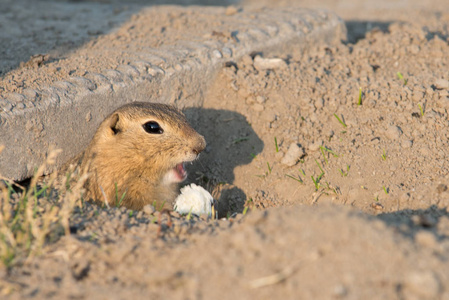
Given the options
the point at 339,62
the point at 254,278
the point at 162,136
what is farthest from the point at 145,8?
the point at 254,278

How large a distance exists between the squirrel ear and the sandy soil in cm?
89

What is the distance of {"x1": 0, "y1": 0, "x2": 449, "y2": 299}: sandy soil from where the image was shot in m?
2.25

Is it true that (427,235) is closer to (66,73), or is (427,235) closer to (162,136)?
(162,136)

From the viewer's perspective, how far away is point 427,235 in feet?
8.02

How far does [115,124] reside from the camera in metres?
4.15

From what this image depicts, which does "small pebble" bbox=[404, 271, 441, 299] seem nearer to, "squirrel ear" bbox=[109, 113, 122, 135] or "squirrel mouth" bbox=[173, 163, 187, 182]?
"squirrel mouth" bbox=[173, 163, 187, 182]

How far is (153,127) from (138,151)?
0.23m

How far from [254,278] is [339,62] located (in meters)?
3.88

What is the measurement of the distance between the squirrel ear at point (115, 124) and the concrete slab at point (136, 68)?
46cm

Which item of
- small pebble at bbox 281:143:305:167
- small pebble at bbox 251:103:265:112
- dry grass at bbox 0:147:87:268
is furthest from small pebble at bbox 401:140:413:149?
dry grass at bbox 0:147:87:268

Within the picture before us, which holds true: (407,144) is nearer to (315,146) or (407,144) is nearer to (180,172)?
(315,146)

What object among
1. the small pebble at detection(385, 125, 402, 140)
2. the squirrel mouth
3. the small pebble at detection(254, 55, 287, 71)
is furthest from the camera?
the small pebble at detection(254, 55, 287, 71)

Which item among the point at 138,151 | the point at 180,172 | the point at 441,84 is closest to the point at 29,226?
the point at 138,151

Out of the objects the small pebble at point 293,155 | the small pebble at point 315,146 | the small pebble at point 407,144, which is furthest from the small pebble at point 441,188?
the small pebble at point 293,155
